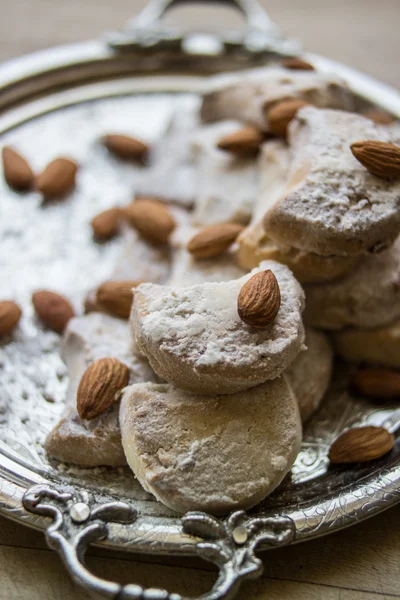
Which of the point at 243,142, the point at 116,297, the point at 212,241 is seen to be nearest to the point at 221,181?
the point at 243,142

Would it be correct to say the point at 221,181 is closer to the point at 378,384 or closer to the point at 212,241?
the point at 212,241

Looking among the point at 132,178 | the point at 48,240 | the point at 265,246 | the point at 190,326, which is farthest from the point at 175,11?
the point at 190,326

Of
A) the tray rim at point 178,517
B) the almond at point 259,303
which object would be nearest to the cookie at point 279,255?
the almond at point 259,303

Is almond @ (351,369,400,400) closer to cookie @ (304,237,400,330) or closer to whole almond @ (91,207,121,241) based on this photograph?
cookie @ (304,237,400,330)

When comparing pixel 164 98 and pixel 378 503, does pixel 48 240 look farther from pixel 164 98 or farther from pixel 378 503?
pixel 378 503

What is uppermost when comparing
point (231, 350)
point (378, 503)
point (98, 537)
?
point (231, 350)

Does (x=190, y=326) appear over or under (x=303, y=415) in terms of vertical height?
over
